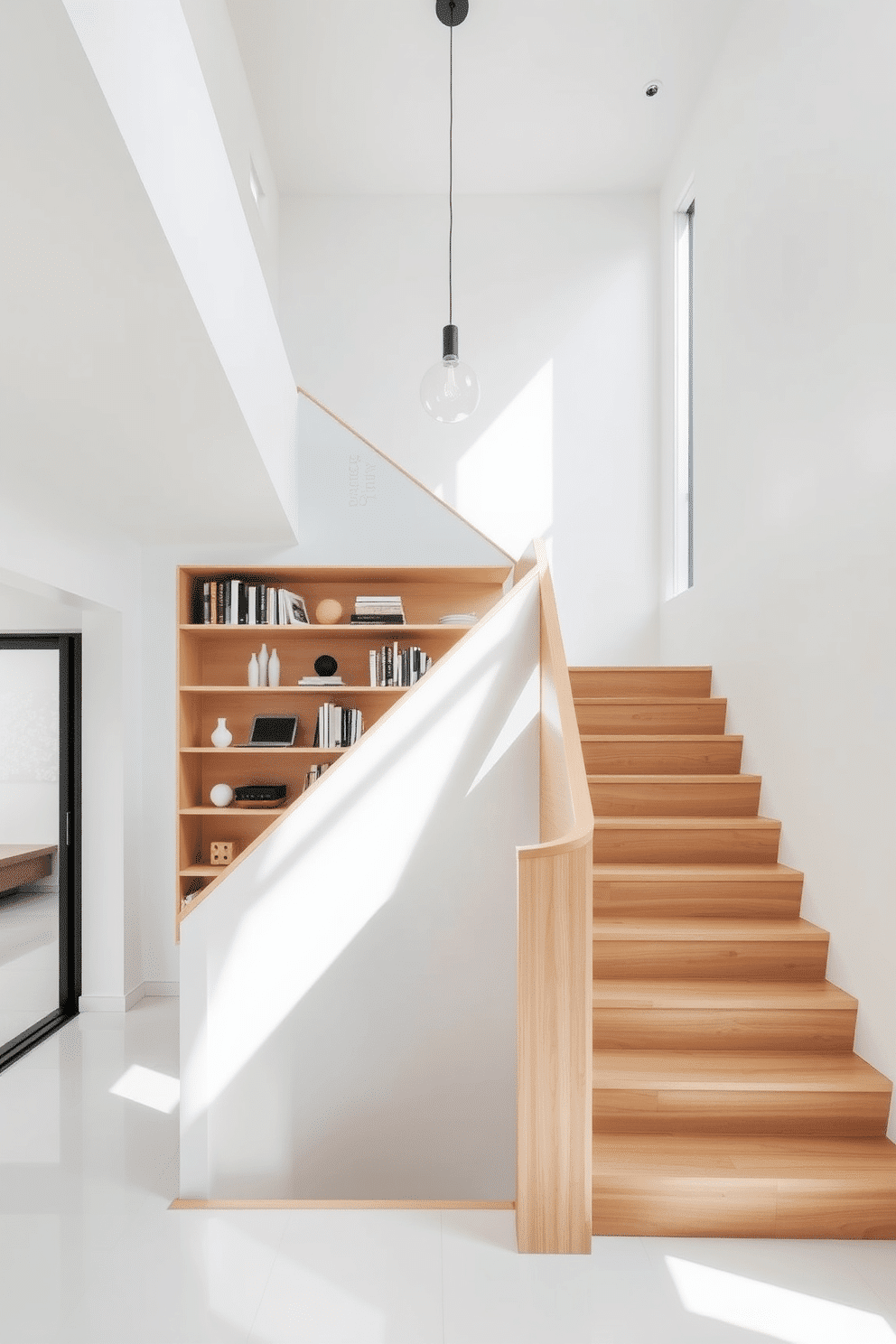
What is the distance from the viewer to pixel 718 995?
2.93 metres

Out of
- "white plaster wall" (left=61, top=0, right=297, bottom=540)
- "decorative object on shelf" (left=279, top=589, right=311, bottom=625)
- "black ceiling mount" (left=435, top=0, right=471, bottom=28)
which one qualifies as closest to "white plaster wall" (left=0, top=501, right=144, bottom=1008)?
"decorative object on shelf" (left=279, top=589, right=311, bottom=625)

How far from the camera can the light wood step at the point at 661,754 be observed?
13.3 feet

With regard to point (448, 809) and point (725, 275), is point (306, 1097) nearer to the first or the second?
point (448, 809)

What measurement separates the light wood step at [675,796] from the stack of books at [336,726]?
1.68 meters

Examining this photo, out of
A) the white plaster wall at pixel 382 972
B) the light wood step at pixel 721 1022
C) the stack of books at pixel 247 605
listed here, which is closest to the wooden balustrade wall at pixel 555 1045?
the light wood step at pixel 721 1022

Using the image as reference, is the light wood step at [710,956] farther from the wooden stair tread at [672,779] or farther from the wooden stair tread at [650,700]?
the wooden stair tread at [650,700]

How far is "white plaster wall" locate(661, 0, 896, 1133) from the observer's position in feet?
9.30

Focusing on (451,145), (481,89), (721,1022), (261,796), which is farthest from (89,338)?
(451,145)

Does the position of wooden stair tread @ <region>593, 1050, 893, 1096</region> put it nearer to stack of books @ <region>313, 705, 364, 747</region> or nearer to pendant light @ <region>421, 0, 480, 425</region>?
stack of books @ <region>313, 705, 364, 747</region>

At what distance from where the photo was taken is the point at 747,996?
294cm

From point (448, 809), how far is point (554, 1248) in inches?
51.7

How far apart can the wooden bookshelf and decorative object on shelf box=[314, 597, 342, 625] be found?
83mm

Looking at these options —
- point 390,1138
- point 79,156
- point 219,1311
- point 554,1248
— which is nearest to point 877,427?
point 79,156

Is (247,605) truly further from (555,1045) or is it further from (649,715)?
(555,1045)
